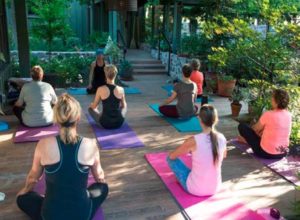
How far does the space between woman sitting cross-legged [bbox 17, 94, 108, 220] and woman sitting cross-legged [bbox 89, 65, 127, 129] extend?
7.93 feet

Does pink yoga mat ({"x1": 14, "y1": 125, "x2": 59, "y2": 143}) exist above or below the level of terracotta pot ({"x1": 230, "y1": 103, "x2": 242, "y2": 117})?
below

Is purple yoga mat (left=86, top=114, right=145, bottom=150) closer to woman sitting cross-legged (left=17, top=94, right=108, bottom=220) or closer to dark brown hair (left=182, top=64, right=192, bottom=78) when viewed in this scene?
dark brown hair (left=182, top=64, right=192, bottom=78)

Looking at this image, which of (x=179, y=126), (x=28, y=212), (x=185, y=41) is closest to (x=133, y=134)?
(x=179, y=126)

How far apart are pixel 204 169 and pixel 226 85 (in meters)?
4.91

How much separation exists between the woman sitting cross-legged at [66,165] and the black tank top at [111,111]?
7.94ft

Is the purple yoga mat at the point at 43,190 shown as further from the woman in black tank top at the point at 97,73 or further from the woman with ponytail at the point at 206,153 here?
the woman in black tank top at the point at 97,73

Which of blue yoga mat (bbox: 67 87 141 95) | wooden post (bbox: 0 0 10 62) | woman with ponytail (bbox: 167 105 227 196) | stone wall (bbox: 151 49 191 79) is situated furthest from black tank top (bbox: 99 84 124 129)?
stone wall (bbox: 151 49 191 79)

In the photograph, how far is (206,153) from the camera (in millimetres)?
2713

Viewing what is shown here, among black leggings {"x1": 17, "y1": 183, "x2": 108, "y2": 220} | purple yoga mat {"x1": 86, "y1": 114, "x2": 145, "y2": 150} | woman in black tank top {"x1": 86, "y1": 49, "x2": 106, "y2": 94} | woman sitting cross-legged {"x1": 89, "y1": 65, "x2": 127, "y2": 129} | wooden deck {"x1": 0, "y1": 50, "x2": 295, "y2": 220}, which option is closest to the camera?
black leggings {"x1": 17, "y1": 183, "x2": 108, "y2": 220}

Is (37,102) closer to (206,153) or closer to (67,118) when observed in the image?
(67,118)

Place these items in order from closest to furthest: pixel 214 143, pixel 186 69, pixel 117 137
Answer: pixel 214 143, pixel 117 137, pixel 186 69

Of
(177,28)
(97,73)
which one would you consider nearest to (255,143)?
(97,73)

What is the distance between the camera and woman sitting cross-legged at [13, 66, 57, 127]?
15.0ft

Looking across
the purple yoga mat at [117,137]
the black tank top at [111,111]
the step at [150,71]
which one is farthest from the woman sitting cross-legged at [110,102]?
the step at [150,71]
